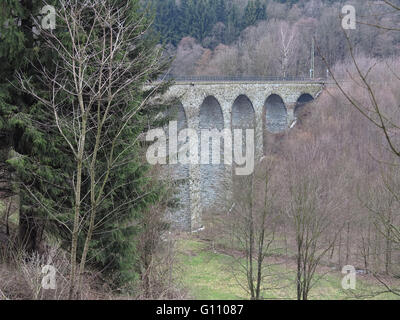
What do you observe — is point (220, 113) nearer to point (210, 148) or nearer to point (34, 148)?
point (210, 148)

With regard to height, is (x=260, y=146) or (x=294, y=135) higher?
(x=294, y=135)

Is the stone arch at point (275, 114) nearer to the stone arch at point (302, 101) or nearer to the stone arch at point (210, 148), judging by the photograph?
the stone arch at point (302, 101)

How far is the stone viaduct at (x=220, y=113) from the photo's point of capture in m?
19.4

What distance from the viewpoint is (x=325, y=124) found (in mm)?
25141

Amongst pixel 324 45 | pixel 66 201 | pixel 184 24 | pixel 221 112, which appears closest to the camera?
pixel 66 201

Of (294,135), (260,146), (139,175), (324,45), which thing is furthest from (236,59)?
(139,175)

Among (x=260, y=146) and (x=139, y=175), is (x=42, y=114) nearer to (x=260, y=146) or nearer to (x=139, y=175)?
(x=139, y=175)

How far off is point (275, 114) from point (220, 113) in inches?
264

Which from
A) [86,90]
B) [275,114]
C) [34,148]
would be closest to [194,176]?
[275,114]

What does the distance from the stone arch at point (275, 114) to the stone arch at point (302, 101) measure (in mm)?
976

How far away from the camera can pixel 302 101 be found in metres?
28.1

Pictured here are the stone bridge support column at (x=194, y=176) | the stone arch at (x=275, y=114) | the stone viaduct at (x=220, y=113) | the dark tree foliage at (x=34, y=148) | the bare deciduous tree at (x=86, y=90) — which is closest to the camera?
the bare deciduous tree at (x=86, y=90)

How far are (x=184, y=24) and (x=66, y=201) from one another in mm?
39331

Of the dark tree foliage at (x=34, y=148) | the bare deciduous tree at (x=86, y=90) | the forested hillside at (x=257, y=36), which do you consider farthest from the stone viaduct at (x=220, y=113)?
the bare deciduous tree at (x=86, y=90)
